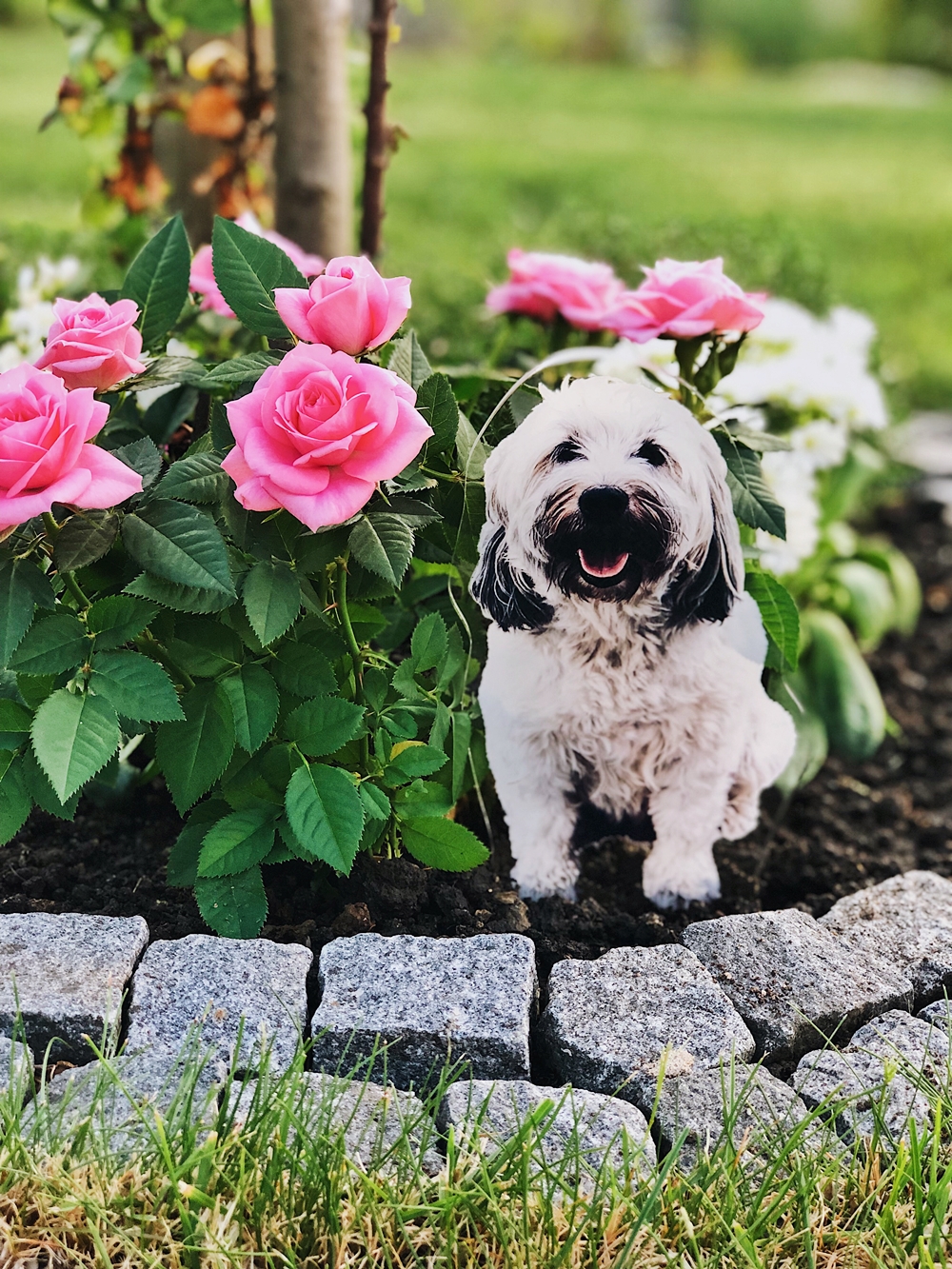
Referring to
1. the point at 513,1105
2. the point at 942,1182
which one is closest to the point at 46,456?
the point at 513,1105

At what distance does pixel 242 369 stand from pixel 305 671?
0.41 metres

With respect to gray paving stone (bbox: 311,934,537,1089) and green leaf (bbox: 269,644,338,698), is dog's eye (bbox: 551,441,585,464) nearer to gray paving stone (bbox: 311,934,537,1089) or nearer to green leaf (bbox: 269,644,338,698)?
green leaf (bbox: 269,644,338,698)

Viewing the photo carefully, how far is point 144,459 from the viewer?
1627 millimetres

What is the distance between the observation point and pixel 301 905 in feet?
5.92

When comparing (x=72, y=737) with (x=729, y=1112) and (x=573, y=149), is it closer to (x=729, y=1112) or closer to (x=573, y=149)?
(x=729, y=1112)

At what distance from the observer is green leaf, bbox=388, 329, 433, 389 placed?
1.73m

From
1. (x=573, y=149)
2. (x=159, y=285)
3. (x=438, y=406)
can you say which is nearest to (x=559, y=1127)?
(x=438, y=406)

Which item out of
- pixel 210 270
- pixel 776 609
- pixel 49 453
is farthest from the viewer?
pixel 210 270

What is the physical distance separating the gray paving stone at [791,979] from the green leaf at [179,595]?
79cm

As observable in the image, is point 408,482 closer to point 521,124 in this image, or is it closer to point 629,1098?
point 629,1098

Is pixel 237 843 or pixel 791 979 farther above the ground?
pixel 237 843

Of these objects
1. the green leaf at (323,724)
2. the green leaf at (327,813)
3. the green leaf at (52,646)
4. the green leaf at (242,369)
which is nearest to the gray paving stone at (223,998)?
the green leaf at (327,813)

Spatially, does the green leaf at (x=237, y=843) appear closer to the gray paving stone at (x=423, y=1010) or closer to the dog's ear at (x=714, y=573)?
the gray paving stone at (x=423, y=1010)

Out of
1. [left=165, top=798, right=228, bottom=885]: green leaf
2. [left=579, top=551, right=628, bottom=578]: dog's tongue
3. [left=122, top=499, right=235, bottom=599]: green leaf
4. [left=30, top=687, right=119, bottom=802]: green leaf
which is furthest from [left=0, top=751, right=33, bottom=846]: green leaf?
[left=579, top=551, right=628, bottom=578]: dog's tongue
